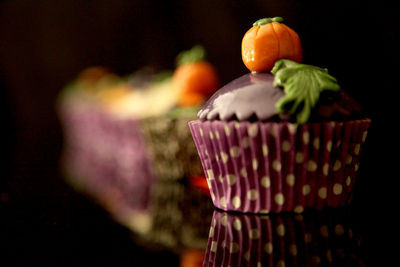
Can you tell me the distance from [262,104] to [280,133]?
0.06 metres

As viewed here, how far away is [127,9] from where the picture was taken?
11.1 feet

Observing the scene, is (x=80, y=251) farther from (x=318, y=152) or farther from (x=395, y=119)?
(x=395, y=119)

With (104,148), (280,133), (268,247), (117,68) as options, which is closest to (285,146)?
(280,133)

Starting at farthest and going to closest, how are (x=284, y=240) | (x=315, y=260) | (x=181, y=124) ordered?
1. (x=181, y=124)
2. (x=284, y=240)
3. (x=315, y=260)

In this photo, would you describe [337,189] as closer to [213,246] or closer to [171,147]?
[213,246]

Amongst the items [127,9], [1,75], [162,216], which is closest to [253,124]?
[162,216]

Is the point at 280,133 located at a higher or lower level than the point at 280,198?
higher

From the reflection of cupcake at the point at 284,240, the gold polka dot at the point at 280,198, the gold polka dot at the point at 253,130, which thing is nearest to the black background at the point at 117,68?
the reflection of cupcake at the point at 284,240

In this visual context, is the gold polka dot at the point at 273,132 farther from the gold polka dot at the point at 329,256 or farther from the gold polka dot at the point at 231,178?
the gold polka dot at the point at 329,256

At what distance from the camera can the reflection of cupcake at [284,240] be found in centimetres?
80

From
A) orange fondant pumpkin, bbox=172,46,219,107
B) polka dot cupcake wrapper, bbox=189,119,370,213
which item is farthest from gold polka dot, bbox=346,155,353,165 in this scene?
orange fondant pumpkin, bbox=172,46,219,107

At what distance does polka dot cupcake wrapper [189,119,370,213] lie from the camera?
1040 mm

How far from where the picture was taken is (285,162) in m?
1.06

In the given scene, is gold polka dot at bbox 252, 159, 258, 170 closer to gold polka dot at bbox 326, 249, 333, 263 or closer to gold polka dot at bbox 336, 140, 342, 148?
gold polka dot at bbox 336, 140, 342, 148
